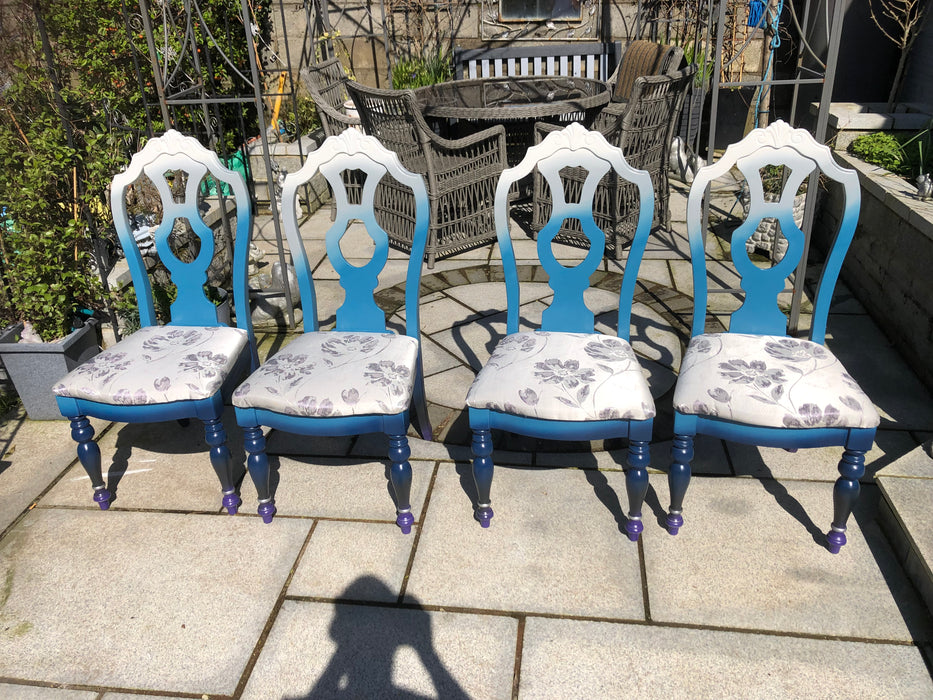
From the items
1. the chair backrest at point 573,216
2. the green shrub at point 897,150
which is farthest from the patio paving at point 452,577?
the green shrub at point 897,150

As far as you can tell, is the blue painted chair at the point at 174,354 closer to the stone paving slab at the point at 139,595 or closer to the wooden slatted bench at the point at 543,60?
the stone paving slab at the point at 139,595

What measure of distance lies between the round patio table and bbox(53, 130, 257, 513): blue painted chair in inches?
89.6

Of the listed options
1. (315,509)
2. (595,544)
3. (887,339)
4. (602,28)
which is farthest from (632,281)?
(602,28)

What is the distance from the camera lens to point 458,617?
79.3 inches

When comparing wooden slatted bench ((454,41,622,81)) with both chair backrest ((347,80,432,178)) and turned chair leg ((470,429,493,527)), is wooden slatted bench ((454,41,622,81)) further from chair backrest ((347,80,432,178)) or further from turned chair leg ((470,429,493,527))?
turned chair leg ((470,429,493,527))

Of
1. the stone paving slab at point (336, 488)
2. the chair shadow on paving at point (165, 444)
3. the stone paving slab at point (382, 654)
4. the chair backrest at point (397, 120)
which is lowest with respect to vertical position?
the stone paving slab at point (382, 654)

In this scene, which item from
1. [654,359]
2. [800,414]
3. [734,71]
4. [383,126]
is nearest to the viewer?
[800,414]

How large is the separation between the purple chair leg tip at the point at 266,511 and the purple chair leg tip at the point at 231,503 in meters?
0.11

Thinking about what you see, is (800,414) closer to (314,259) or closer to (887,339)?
(887,339)

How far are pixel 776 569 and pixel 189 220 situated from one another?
228cm

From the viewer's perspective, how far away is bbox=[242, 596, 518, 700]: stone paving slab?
182 centimetres

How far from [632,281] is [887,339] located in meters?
1.72

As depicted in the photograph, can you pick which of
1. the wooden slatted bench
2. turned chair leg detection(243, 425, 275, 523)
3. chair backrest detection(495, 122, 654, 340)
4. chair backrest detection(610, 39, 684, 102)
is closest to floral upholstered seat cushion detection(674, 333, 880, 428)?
chair backrest detection(495, 122, 654, 340)

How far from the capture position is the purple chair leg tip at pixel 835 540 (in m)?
2.17
